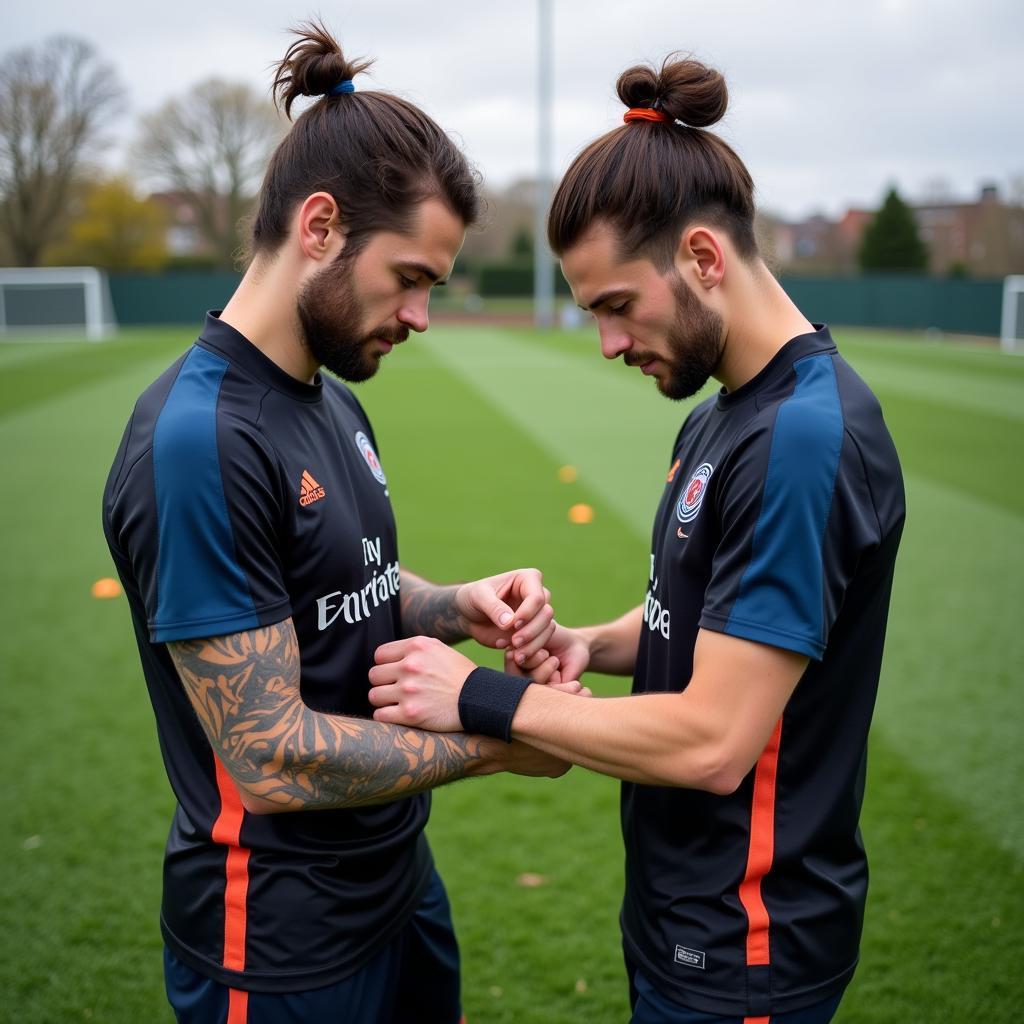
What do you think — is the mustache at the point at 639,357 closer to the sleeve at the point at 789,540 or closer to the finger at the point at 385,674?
the sleeve at the point at 789,540

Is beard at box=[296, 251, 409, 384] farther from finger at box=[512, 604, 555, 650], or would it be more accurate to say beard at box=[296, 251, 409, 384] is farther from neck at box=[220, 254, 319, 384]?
finger at box=[512, 604, 555, 650]

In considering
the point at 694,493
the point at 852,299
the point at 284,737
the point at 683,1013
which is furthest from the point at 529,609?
the point at 852,299

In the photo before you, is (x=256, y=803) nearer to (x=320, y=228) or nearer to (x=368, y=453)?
(x=368, y=453)

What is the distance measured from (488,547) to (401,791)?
6.40m

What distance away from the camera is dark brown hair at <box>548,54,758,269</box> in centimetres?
226

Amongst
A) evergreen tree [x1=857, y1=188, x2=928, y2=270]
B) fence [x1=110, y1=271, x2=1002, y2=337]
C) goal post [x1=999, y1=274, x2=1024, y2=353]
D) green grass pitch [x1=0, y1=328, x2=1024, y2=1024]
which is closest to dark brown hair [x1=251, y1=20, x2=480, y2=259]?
green grass pitch [x1=0, y1=328, x2=1024, y2=1024]

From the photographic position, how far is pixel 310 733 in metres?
2.10

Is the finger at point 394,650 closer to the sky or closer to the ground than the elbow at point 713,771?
closer to the sky

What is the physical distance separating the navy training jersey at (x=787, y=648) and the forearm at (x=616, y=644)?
0.57m

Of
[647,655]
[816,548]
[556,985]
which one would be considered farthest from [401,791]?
[556,985]

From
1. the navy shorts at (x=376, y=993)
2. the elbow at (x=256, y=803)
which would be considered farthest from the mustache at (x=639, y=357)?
the navy shorts at (x=376, y=993)

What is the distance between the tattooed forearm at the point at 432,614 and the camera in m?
2.88

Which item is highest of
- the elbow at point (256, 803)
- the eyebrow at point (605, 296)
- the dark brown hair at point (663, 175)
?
the dark brown hair at point (663, 175)

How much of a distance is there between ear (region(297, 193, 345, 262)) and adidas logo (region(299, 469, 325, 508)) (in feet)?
1.63
